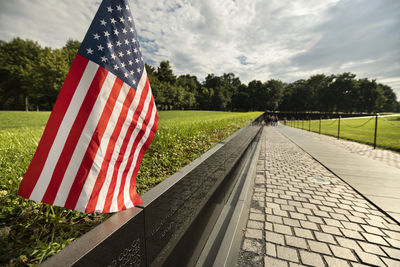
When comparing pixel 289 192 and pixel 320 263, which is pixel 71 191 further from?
pixel 289 192

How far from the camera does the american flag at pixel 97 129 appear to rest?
118 centimetres

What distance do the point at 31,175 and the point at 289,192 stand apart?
490 centimetres

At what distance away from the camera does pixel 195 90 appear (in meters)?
78.9

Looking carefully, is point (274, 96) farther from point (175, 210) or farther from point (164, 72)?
point (175, 210)

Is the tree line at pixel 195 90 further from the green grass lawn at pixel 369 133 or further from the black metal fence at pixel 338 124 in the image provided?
the green grass lawn at pixel 369 133

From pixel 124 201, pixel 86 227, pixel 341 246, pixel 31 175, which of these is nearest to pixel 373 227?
pixel 341 246

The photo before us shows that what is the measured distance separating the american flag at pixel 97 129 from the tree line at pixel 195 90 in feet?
137

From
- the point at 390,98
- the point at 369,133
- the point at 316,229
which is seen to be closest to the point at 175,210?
the point at 316,229

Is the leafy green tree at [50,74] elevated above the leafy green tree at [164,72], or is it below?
below

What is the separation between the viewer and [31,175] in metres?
1.16

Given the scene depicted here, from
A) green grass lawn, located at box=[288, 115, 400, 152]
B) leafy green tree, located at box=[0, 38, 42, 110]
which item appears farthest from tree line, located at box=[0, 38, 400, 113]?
green grass lawn, located at box=[288, 115, 400, 152]

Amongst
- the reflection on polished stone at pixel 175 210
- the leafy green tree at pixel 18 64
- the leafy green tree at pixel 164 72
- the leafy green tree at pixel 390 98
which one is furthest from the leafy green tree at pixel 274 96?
the reflection on polished stone at pixel 175 210

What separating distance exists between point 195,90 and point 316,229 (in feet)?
260

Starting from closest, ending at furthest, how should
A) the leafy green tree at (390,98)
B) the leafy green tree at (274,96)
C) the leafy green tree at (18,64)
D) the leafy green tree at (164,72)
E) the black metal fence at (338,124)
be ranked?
1. the black metal fence at (338,124)
2. the leafy green tree at (18,64)
3. the leafy green tree at (164,72)
4. the leafy green tree at (274,96)
5. the leafy green tree at (390,98)
